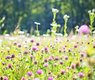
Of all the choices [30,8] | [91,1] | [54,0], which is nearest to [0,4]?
[30,8]

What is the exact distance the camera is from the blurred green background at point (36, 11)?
114ft

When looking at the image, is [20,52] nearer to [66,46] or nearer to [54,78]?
A: [66,46]

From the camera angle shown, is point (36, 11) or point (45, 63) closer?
point (45, 63)

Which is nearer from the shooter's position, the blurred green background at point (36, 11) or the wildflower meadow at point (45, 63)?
the wildflower meadow at point (45, 63)

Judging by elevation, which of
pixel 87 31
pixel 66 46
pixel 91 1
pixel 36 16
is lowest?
pixel 36 16

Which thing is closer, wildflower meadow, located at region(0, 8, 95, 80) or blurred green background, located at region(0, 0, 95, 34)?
wildflower meadow, located at region(0, 8, 95, 80)

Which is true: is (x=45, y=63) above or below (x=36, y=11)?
above

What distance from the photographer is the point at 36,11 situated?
38.6 meters

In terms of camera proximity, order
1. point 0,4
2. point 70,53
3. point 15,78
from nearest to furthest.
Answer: point 15,78 → point 70,53 → point 0,4

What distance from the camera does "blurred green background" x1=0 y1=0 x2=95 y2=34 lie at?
1371 inches

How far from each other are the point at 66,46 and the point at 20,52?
0.65 meters

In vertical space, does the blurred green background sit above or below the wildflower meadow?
below

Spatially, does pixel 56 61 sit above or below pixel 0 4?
above

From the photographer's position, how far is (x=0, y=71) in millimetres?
3299
